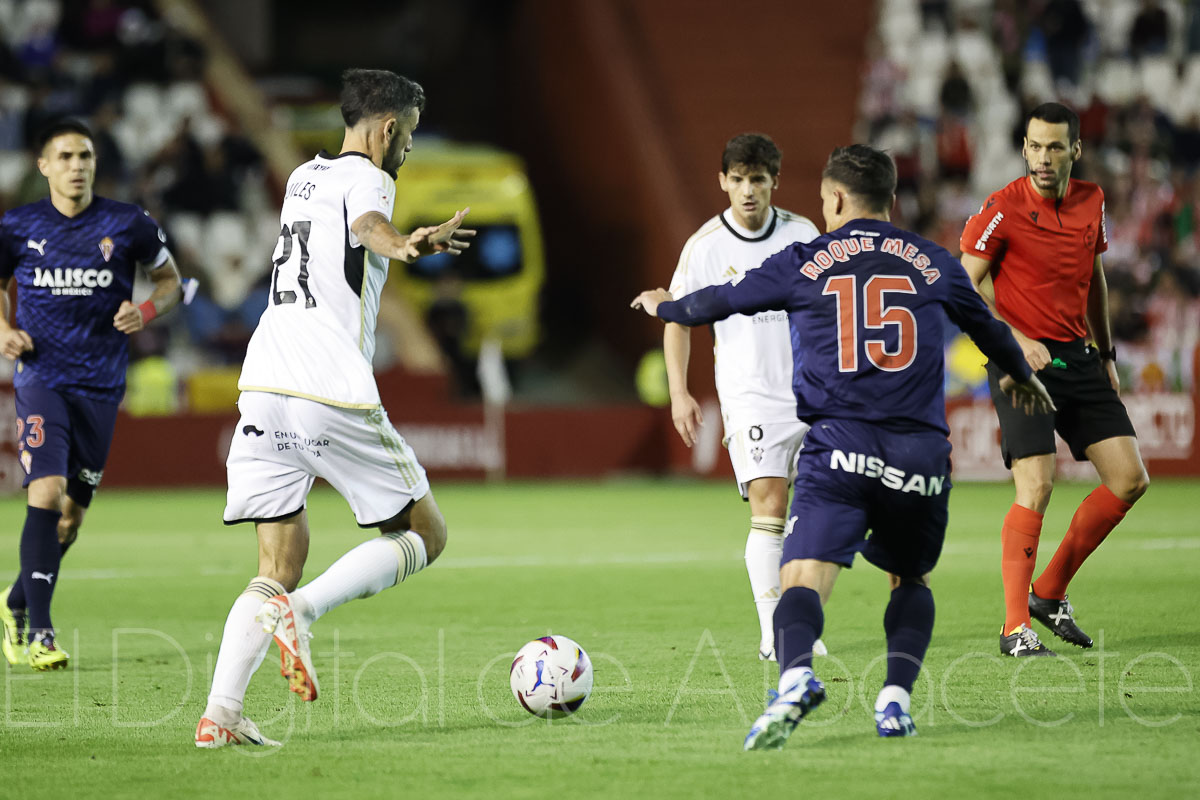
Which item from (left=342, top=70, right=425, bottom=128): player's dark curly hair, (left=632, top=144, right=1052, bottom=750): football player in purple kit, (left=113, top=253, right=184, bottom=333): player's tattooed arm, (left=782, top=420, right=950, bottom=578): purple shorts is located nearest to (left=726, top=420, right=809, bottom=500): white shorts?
(left=632, top=144, right=1052, bottom=750): football player in purple kit

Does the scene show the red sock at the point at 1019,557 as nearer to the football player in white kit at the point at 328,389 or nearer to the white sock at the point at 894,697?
the white sock at the point at 894,697

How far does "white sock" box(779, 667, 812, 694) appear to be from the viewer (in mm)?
5098

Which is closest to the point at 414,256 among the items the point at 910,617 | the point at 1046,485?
the point at 910,617

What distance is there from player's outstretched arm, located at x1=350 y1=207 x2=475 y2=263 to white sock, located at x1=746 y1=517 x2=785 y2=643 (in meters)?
2.60

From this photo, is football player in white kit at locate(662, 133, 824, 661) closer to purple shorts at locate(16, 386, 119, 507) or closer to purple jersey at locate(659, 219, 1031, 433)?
purple jersey at locate(659, 219, 1031, 433)

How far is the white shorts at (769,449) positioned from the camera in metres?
7.66

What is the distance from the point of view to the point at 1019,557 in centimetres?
763

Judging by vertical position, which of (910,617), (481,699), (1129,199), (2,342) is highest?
(1129,199)

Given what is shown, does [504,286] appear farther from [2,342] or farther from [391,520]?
[391,520]

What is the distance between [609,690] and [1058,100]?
21305 mm

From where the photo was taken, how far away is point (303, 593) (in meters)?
5.49

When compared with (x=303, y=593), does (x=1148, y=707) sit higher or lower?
lower

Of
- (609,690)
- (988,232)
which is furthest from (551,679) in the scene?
(988,232)

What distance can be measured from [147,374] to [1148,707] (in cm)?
1517
